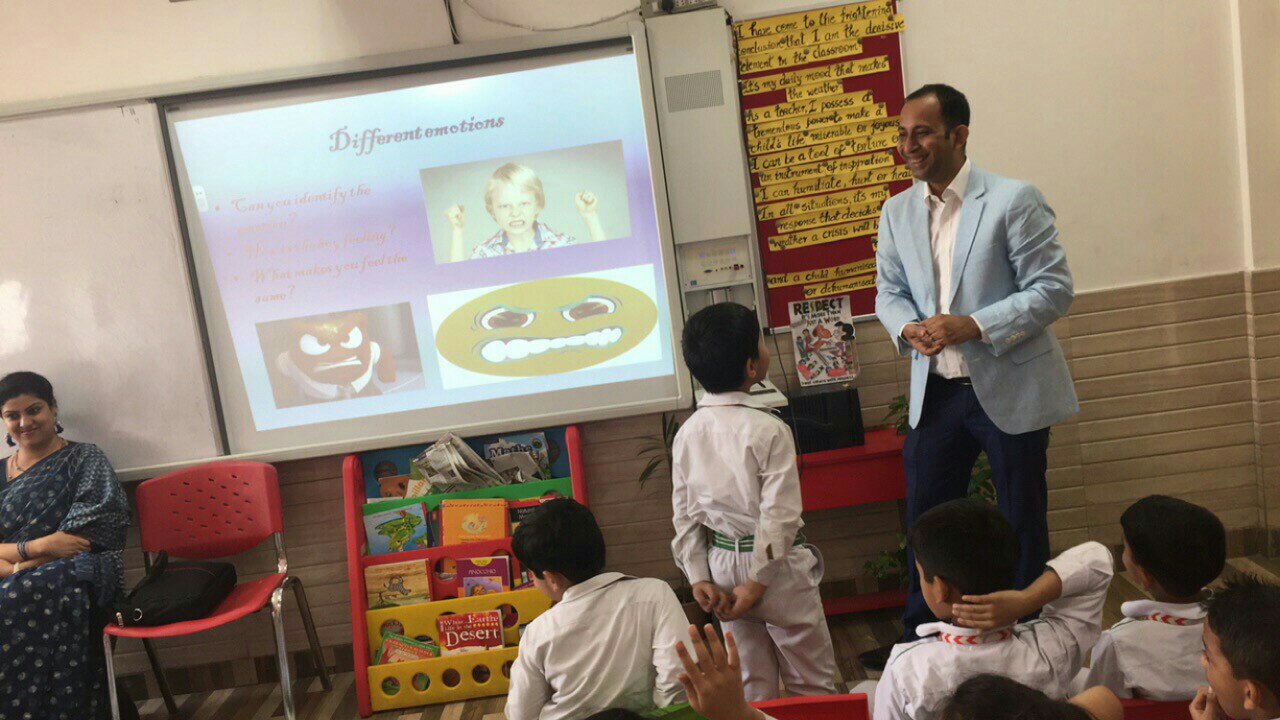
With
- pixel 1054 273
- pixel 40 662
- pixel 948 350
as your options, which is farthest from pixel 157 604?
pixel 1054 273

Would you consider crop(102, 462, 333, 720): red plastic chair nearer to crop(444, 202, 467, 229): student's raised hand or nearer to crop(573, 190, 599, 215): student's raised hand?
crop(444, 202, 467, 229): student's raised hand

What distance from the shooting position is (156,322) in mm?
3332

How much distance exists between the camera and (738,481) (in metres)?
2.08

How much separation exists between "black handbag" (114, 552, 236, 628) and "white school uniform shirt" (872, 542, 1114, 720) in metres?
2.31

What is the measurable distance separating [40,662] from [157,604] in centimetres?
39

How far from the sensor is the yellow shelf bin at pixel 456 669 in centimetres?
314

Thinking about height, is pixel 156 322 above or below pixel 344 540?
above

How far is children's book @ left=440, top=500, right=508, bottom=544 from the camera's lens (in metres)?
3.19

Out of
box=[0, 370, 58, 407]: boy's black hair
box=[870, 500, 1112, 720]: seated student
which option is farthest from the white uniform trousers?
box=[0, 370, 58, 407]: boy's black hair

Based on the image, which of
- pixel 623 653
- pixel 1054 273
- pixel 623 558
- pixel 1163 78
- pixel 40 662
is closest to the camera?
pixel 623 653

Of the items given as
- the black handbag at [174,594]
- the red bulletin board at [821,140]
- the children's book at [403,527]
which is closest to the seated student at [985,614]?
the red bulletin board at [821,140]

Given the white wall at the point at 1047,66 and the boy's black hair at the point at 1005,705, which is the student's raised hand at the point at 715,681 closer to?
the boy's black hair at the point at 1005,705

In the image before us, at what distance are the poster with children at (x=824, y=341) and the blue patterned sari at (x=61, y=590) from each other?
2.42 m

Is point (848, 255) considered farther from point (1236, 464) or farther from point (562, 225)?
point (1236, 464)
